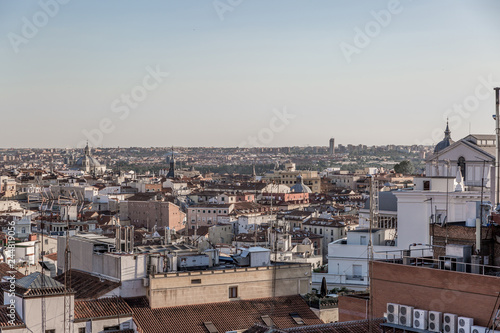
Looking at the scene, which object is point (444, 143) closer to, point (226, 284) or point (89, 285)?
point (226, 284)

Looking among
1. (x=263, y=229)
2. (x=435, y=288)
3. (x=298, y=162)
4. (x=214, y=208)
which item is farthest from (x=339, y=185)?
(x=435, y=288)

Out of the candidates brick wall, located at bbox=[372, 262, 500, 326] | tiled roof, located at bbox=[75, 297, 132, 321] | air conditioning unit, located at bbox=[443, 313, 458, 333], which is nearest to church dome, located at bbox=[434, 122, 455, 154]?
tiled roof, located at bbox=[75, 297, 132, 321]

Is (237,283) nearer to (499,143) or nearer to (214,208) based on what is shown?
(499,143)

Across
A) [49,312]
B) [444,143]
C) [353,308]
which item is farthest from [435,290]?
[444,143]

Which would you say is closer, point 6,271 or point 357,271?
point 6,271

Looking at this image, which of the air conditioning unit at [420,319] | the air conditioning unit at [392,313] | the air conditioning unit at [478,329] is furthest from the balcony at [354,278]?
the air conditioning unit at [478,329]

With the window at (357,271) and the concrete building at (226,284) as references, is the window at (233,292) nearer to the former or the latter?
the concrete building at (226,284)

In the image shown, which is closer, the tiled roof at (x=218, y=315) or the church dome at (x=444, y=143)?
the tiled roof at (x=218, y=315)

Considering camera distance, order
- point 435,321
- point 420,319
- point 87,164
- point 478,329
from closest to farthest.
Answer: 1. point 478,329
2. point 435,321
3. point 420,319
4. point 87,164
